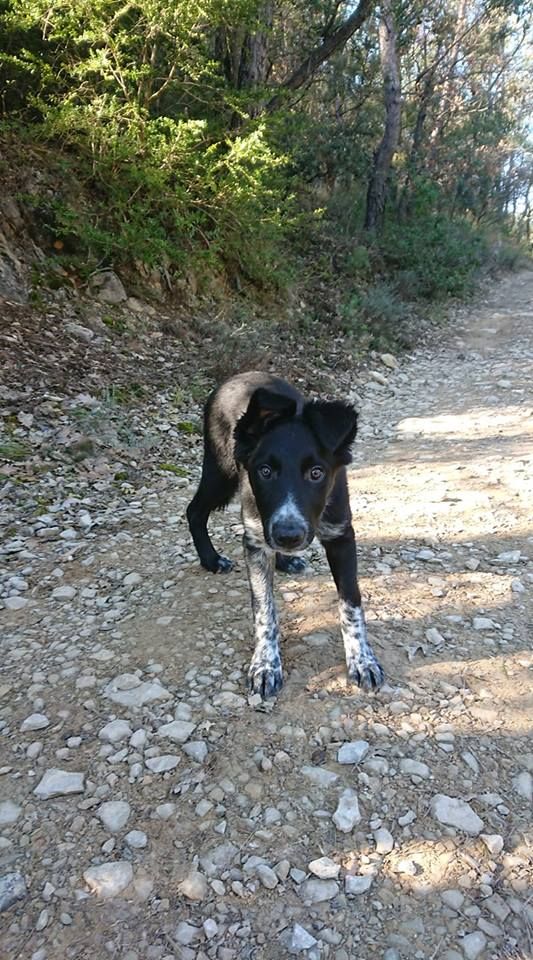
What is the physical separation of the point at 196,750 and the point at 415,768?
926 millimetres

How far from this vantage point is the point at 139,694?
308cm

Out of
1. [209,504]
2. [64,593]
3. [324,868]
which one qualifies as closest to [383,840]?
[324,868]

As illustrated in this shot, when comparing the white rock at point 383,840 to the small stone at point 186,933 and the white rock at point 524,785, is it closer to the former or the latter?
the white rock at point 524,785

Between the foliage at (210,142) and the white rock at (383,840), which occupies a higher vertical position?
the foliage at (210,142)

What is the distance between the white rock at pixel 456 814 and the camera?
7.70 feet

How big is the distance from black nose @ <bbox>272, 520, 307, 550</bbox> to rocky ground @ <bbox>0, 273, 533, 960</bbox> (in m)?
0.83

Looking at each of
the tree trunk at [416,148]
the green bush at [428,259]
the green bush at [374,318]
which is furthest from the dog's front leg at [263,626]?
the tree trunk at [416,148]

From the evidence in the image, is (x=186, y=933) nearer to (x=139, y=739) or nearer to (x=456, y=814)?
(x=139, y=739)

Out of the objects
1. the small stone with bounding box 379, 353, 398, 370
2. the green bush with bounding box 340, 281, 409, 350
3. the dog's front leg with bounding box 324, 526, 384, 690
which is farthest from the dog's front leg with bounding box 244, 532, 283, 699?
the green bush with bounding box 340, 281, 409, 350

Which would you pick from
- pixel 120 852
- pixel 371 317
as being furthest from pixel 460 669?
pixel 371 317

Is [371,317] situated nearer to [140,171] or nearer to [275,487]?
[140,171]

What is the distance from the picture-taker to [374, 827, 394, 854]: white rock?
2.28 metres

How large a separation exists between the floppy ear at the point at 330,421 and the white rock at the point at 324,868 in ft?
5.46

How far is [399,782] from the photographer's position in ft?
8.35
